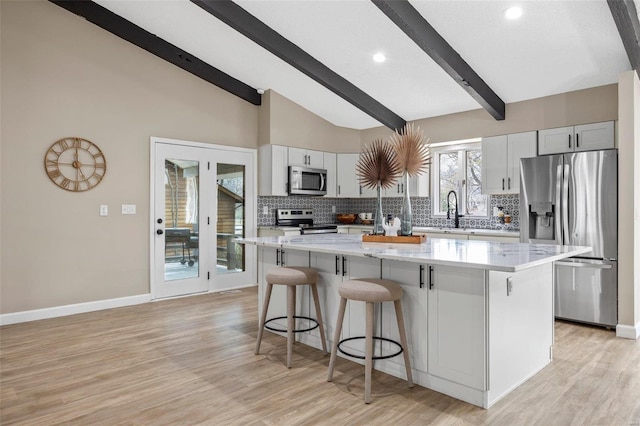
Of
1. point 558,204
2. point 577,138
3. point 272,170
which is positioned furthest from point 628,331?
point 272,170

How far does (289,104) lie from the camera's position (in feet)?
19.3

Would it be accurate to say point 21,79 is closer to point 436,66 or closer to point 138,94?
point 138,94

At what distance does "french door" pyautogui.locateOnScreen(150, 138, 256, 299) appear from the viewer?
4992mm

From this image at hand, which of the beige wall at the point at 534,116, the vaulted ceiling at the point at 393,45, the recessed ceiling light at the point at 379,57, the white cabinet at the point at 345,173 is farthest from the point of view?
the white cabinet at the point at 345,173

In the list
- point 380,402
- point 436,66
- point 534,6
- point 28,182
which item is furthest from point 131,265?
point 534,6

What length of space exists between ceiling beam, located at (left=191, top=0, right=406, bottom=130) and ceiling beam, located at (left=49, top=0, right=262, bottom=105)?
138 centimetres

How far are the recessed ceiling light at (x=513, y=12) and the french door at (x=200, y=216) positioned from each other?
146 inches

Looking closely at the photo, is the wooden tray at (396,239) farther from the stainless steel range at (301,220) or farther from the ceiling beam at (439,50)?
the stainless steel range at (301,220)

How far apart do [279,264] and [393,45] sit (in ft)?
8.41

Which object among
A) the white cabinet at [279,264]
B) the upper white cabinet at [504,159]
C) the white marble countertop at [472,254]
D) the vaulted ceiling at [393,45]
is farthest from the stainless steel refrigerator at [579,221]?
the white cabinet at [279,264]

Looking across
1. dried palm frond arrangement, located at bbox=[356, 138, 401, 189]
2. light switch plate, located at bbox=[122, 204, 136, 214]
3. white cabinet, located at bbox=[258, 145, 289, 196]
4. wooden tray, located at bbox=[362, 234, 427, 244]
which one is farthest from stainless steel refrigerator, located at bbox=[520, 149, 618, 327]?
light switch plate, located at bbox=[122, 204, 136, 214]

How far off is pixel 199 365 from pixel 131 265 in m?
2.37

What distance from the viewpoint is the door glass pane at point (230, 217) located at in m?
5.57

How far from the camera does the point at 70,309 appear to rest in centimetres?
431
